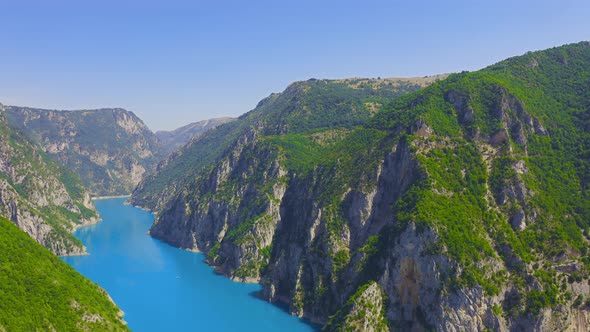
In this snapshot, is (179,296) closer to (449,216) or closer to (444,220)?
(444,220)

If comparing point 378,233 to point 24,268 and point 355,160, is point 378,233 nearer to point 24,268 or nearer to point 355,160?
point 355,160

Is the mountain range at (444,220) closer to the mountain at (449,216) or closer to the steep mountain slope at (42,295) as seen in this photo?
the mountain at (449,216)

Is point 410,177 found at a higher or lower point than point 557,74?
lower

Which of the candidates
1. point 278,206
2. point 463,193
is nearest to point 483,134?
point 463,193

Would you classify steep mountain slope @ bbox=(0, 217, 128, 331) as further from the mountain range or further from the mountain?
the mountain

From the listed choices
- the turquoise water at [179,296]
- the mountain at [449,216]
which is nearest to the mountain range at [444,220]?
the mountain at [449,216]

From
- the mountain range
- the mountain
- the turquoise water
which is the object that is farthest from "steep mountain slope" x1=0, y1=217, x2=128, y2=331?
the mountain
